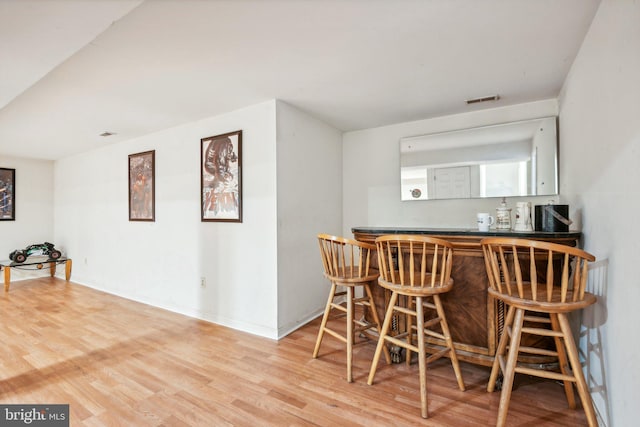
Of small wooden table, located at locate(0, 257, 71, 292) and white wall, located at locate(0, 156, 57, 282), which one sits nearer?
small wooden table, located at locate(0, 257, 71, 292)

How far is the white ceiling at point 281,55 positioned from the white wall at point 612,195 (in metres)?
0.33

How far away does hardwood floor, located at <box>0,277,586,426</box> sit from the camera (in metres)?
1.70

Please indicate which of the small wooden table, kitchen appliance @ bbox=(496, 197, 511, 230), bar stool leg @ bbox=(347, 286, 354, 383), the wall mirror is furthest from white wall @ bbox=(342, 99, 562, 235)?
the small wooden table

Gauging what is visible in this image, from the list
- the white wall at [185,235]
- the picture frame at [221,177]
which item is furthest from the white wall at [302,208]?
the picture frame at [221,177]

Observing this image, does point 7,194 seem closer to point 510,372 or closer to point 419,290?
point 419,290

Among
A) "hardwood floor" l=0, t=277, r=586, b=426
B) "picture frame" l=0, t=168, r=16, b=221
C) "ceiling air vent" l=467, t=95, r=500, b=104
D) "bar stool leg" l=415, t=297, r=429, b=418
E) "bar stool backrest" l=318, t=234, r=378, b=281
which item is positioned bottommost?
"hardwood floor" l=0, t=277, r=586, b=426

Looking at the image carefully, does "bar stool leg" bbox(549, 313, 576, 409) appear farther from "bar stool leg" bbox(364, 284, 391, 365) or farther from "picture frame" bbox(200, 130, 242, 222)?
"picture frame" bbox(200, 130, 242, 222)

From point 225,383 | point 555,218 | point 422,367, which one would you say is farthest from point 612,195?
point 225,383

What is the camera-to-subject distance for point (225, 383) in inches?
80.4

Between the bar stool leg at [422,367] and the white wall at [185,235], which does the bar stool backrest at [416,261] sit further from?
the white wall at [185,235]

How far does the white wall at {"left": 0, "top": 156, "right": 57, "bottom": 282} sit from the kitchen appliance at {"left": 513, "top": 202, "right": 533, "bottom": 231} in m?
7.75

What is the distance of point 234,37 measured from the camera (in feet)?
5.81

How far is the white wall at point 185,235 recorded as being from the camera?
290cm

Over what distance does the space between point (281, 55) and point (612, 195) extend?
6.81ft
